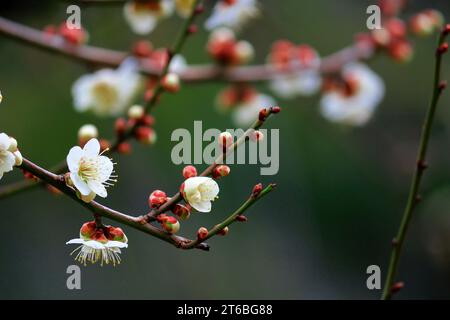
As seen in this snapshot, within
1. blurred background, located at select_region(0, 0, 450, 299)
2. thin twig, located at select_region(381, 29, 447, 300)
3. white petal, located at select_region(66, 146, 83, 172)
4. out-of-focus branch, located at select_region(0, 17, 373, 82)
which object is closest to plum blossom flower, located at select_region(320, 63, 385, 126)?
out-of-focus branch, located at select_region(0, 17, 373, 82)

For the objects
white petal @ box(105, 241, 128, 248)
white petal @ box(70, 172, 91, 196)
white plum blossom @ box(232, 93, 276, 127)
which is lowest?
white petal @ box(105, 241, 128, 248)

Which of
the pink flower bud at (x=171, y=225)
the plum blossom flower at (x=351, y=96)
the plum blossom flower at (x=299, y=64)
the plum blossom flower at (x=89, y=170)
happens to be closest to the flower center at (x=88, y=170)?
the plum blossom flower at (x=89, y=170)

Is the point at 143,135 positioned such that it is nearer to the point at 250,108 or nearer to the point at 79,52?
the point at 79,52

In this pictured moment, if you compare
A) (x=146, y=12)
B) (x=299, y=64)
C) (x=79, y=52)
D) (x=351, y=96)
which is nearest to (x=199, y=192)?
(x=79, y=52)

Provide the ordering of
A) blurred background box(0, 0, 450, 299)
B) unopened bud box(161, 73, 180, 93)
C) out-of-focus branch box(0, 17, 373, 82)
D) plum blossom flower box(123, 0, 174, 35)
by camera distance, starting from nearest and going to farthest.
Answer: unopened bud box(161, 73, 180, 93), out-of-focus branch box(0, 17, 373, 82), plum blossom flower box(123, 0, 174, 35), blurred background box(0, 0, 450, 299)

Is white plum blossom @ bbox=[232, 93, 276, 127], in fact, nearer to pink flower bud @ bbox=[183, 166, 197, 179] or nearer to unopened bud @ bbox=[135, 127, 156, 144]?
unopened bud @ bbox=[135, 127, 156, 144]

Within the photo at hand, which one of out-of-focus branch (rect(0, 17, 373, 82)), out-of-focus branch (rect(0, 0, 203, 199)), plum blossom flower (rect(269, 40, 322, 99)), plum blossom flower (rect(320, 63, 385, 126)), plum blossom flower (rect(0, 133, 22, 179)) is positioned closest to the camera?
plum blossom flower (rect(0, 133, 22, 179))

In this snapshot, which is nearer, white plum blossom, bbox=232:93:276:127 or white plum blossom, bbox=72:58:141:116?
white plum blossom, bbox=72:58:141:116
